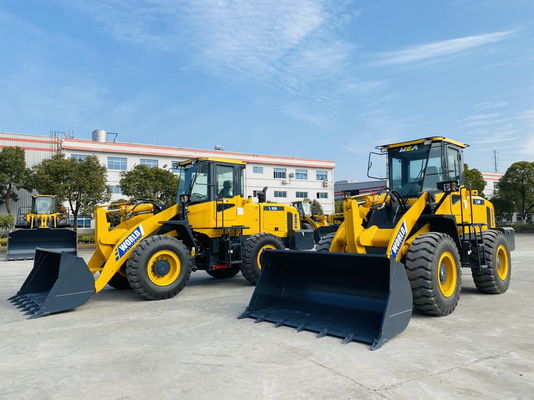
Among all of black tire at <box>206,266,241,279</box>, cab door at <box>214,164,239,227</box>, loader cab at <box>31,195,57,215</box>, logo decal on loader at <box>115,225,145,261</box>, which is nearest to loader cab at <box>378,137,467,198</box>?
cab door at <box>214,164,239,227</box>

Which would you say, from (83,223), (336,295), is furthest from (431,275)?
(83,223)

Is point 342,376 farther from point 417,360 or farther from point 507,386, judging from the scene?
point 507,386

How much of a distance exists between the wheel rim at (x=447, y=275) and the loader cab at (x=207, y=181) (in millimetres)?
4798

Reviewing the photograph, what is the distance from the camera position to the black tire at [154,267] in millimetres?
6918

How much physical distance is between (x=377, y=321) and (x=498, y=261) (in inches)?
163

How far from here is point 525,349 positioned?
4.27 meters

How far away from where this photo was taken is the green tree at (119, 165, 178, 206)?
2933 centimetres

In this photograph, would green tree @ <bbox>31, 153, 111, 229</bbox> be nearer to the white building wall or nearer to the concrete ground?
the white building wall

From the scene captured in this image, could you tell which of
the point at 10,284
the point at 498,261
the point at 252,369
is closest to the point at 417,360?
the point at 252,369

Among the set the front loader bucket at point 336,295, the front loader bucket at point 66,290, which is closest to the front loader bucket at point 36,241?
the front loader bucket at point 66,290

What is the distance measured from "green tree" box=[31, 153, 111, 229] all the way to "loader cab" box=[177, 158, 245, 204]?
72.0 ft

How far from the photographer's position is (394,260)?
4656 millimetres

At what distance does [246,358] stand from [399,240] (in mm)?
2829

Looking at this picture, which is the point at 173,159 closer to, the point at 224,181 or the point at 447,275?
the point at 224,181
